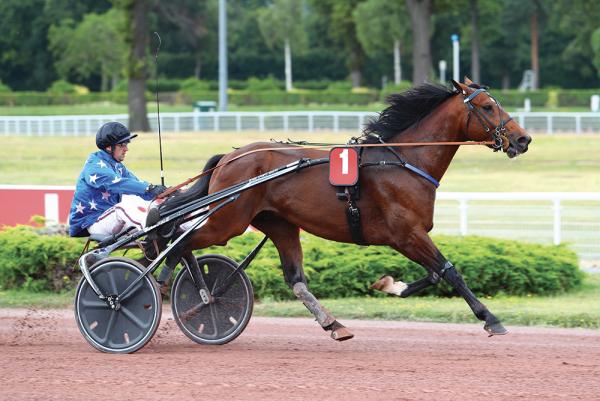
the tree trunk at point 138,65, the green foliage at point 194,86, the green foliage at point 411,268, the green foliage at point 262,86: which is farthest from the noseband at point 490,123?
the green foliage at point 262,86

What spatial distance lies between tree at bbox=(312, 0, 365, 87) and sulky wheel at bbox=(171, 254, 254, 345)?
5514 centimetres

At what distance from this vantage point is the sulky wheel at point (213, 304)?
24.8 ft

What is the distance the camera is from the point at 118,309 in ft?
23.5

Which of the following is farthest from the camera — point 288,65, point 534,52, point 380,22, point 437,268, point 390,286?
point 288,65

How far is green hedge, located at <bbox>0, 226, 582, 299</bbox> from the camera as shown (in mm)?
9883

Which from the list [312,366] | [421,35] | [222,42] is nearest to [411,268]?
[312,366]

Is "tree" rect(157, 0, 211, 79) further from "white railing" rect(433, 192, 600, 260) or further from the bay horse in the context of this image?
the bay horse

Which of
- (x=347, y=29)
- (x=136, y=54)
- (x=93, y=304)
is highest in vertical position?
(x=347, y=29)

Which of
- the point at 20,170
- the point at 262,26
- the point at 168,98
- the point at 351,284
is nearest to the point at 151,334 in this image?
the point at 351,284

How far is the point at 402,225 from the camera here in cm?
711

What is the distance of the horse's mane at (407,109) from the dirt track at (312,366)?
146cm

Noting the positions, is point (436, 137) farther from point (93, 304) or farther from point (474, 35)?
point (474, 35)

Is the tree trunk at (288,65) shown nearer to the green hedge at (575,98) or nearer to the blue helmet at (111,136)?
the green hedge at (575,98)

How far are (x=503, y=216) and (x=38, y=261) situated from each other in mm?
7009
